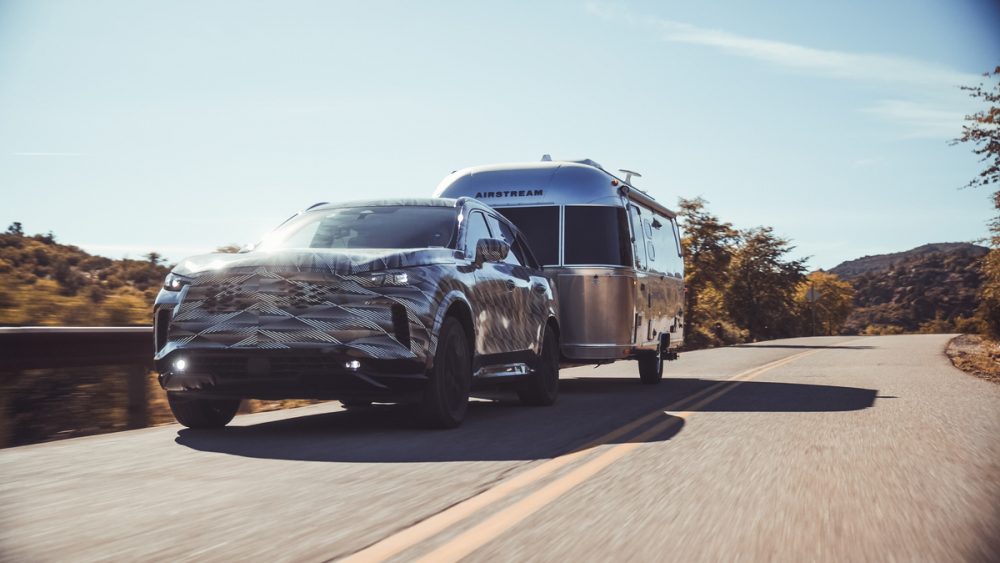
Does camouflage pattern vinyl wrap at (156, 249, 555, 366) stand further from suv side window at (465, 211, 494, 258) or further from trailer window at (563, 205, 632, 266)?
trailer window at (563, 205, 632, 266)

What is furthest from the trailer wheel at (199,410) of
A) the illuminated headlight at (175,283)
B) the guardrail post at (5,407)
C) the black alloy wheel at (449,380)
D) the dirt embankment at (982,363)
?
the dirt embankment at (982,363)

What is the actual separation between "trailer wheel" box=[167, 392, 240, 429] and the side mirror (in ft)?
7.98

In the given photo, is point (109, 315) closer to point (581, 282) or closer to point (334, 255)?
point (581, 282)

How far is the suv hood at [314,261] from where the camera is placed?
7.87 metres

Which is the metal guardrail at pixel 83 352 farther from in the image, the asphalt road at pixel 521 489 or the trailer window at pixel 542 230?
the trailer window at pixel 542 230

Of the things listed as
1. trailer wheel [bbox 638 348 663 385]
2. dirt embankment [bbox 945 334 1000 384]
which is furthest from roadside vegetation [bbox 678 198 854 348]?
trailer wheel [bbox 638 348 663 385]

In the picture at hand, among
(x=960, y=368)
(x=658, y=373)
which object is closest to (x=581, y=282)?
(x=658, y=373)

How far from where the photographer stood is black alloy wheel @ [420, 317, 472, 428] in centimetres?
822

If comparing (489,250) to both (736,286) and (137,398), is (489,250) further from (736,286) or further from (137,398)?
(736,286)

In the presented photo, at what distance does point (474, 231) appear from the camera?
33.0ft

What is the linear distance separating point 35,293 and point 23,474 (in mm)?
8114

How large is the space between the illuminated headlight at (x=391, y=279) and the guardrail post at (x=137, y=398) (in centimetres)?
338

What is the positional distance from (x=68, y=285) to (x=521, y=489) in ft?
55.8

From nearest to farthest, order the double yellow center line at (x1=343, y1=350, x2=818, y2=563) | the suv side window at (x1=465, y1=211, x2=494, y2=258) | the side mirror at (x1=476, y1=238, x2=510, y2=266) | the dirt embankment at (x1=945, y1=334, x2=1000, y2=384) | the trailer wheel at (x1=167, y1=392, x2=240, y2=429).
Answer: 1. the double yellow center line at (x1=343, y1=350, x2=818, y2=563)
2. the trailer wheel at (x1=167, y1=392, x2=240, y2=429)
3. the side mirror at (x1=476, y1=238, x2=510, y2=266)
4. the suv side window at (x1=465, y1=211, x2=494, y2=258)
5. the dirt embankment at (x1=945, y1=334, x2=1000, y2=384)
